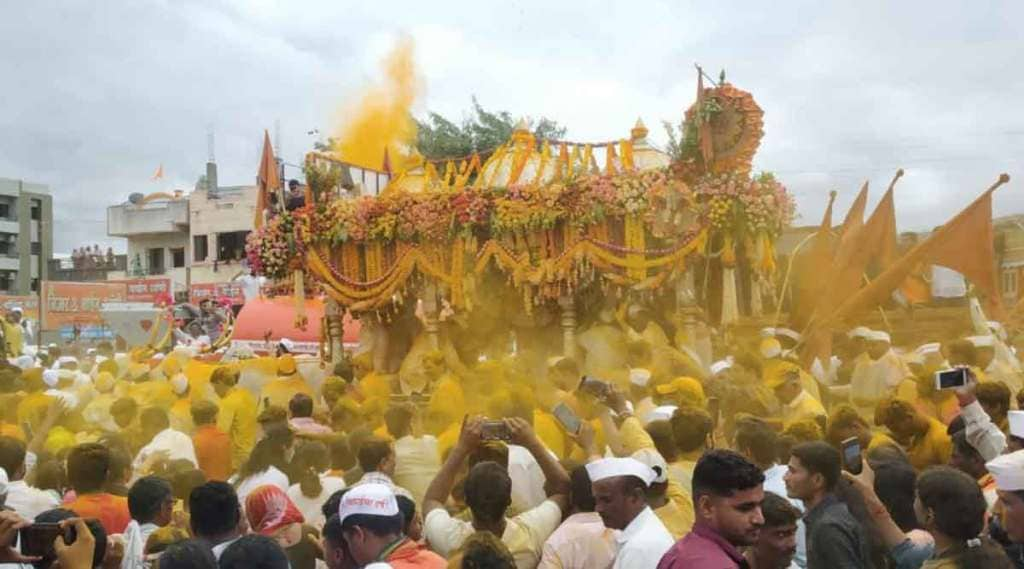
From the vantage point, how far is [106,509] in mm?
5258

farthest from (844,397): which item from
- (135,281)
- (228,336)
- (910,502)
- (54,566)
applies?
(135,281)

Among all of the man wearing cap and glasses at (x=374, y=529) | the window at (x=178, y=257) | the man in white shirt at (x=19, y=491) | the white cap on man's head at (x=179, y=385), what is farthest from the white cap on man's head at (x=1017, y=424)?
the window at (x=178, y=257)

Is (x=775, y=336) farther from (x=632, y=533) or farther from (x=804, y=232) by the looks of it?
(x=632, y=533)

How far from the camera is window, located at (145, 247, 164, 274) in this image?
156 feet

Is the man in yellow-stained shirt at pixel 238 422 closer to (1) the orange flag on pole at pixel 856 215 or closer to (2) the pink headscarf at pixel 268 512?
(2) the pink headscarf at pixel 268 512

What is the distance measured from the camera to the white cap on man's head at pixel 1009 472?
3.60 m

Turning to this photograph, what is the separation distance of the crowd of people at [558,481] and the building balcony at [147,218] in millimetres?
37796

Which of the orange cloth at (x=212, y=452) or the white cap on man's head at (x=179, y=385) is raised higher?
the white cap on man's head at (x=179, y=385)

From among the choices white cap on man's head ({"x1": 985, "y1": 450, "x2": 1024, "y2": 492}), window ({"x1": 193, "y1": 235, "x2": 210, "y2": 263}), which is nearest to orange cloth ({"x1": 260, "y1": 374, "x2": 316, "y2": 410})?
white cap on man's head ({"x1": 985, "y1": 450, "x2": 1024, "y2": 492})

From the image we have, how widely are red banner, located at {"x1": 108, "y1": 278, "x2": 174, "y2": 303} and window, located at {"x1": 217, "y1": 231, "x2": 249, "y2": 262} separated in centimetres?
455

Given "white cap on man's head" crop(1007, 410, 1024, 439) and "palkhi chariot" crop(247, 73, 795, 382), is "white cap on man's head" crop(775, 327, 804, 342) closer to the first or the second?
"palkhi chariot" crop(247, 73, 795, 382)

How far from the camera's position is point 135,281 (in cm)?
3969

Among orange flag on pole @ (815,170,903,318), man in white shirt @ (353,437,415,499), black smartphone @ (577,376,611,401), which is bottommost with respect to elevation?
man in white shirt @ (353,437,415,499)

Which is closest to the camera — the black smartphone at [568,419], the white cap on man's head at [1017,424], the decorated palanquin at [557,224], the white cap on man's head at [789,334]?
the white cap on man's head at [1017,424]
